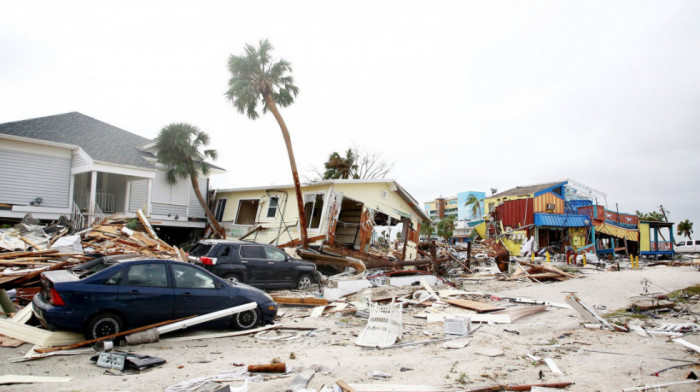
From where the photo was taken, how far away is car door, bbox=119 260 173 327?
6.93 metres

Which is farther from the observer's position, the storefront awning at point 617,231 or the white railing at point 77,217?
the storefront awning at point 617,231

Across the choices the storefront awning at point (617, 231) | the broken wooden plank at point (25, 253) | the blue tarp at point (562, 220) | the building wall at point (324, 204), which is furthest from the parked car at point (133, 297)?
the storefront awning at point (617, 231)

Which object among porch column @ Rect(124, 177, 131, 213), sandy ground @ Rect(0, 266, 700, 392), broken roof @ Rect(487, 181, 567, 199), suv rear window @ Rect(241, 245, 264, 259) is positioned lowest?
sandy ground @ Rect(0, 266, 700, 392)

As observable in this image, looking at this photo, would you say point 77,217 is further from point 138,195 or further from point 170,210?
point 170,210

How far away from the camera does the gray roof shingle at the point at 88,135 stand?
18.0 m

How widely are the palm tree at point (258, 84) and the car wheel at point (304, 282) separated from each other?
623cm

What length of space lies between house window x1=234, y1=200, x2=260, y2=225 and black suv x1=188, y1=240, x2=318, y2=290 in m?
10.2

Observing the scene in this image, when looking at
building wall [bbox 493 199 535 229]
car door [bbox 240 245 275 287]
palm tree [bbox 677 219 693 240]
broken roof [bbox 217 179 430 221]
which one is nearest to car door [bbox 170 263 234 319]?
car door [bbox 240 245 275 287]

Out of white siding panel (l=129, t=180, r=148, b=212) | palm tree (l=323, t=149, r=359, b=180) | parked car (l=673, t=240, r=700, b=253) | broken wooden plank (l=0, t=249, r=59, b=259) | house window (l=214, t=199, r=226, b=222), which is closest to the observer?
broken wooden plank (l=0, t=249, r=59, b=259)

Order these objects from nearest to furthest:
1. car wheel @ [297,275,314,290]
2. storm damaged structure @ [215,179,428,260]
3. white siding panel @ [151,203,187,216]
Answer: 1. car wheel @ [297,275,314,290]
2. storm damaged structure @ [215,179,428,260]
3. white siding panel @ [151,203,187,216]

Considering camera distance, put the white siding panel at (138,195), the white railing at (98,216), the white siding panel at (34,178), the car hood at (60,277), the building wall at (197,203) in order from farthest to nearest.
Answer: the building wall at (197,203) < the white siding panel at (138,195) < the white railing at (98,216) < the white siding panel at (34,178) < the car hood at (60,277)

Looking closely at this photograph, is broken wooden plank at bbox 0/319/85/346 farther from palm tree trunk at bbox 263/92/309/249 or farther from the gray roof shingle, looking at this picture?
the gray roof shingle

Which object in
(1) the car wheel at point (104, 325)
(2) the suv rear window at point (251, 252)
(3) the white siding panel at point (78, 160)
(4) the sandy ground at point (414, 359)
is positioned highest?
(3) the white siding panel at point (78, 160)

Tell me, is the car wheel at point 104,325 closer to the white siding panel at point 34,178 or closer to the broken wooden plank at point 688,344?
the broken wooden plank at point 688,344
